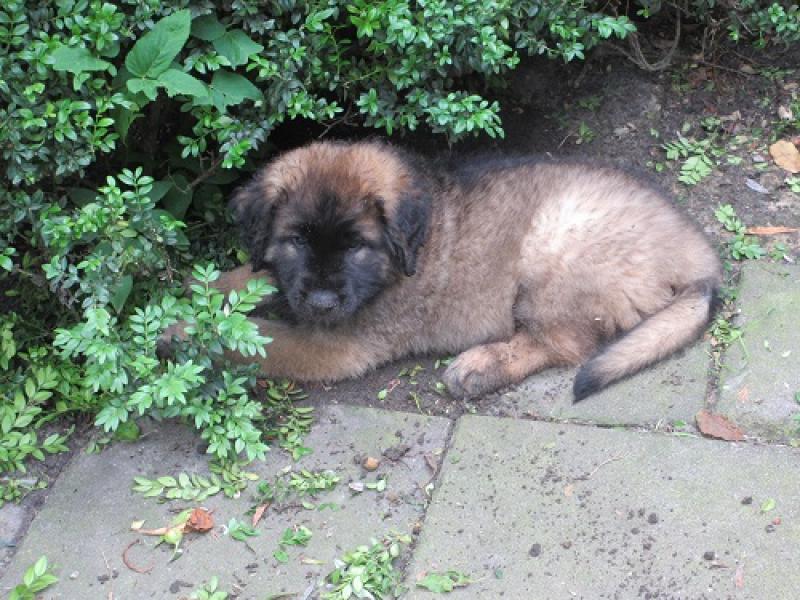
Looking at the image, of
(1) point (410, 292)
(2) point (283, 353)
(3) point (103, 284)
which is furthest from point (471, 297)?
(3) point (103, 284)

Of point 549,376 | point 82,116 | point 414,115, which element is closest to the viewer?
point 82,116

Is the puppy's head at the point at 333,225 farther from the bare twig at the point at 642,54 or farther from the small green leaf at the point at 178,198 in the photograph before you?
the bare twig at the point at 642,54

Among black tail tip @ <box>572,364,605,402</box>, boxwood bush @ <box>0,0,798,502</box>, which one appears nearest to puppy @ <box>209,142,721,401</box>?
black tail tip @ <box>572,364,605,402</box>

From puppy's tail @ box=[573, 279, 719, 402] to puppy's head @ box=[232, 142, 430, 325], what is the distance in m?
0.71

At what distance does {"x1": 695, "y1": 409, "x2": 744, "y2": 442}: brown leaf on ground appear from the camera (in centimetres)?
302

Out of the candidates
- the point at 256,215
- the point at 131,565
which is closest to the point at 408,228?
the point at 256,215

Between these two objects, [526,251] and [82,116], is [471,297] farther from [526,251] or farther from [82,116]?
[82,116]

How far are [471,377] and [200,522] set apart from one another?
105 centimetres

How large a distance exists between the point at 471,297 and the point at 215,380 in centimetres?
101

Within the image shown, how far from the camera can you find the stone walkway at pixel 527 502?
262 centimetres

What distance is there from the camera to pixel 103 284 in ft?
10.3

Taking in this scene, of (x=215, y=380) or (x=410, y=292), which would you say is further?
(x=410, y=292)

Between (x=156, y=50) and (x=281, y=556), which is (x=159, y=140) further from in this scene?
(x=281, y=556)

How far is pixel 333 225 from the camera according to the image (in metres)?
3.28
